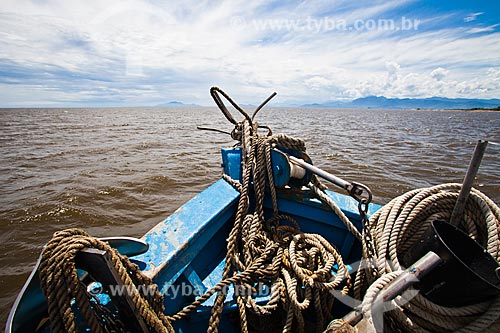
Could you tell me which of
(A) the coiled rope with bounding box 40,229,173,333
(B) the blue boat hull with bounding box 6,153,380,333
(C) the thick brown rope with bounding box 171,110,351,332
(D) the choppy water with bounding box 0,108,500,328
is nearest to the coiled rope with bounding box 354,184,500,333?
(C) the thick brown rope with bounding box 171,110,351,332

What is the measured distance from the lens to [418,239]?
170cm

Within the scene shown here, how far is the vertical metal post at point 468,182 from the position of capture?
141cm

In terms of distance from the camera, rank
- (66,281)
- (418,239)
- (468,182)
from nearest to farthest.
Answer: (66,281), (468,182), (418,239)

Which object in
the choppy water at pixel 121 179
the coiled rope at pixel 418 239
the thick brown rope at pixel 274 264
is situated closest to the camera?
the coiled rope at pixel 418 239

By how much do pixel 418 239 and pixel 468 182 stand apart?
0.47m

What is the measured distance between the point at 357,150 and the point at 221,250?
9.87 meters

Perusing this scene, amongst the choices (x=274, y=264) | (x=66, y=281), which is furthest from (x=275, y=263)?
(x=66, y=281)

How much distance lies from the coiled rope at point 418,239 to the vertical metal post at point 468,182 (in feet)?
0.17

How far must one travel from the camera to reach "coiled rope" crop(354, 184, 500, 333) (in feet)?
4.31

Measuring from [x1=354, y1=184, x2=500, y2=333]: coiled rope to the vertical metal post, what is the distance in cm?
5

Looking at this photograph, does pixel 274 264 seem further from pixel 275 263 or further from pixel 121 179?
pixel 121 179

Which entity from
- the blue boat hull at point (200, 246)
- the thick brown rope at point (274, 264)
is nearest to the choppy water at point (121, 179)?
the blue boat hull at point (200, 246)

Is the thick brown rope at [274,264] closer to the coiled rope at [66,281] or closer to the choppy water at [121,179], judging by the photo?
the coiled rope at [66,281]

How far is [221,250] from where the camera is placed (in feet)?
7.59
